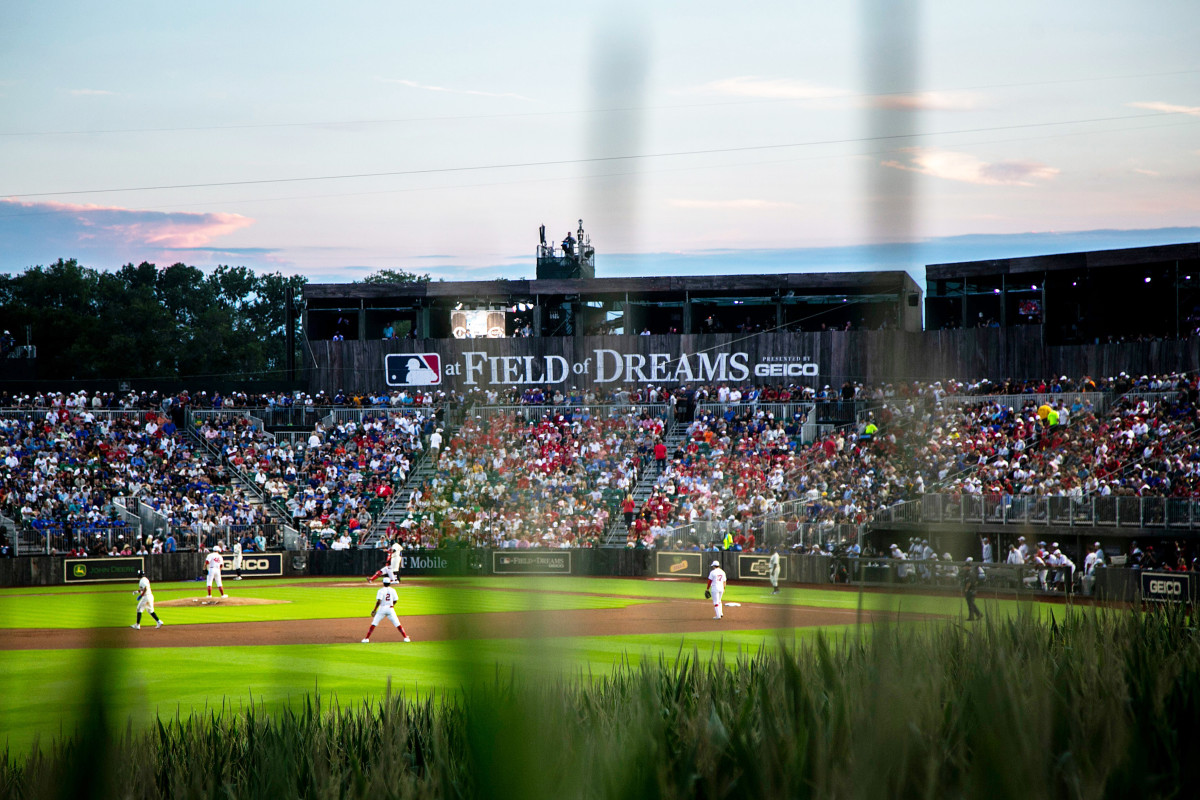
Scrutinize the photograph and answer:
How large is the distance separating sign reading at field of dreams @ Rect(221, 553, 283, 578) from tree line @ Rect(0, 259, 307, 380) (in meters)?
29.4

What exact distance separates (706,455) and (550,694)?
42229mm

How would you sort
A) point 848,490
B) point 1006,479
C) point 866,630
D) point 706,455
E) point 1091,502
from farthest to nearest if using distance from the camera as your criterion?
1. point 706,455
2. point 848,490
3. point 1006,479
4. point 1091,502
5. point 866,630

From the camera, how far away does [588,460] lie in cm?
4375

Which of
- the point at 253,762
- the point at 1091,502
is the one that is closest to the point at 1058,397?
the point at 1091,502

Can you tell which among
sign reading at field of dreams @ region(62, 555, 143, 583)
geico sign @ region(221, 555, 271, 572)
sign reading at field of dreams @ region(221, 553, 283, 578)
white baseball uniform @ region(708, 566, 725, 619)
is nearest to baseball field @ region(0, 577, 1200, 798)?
white baseball uniform @ region(708, 566, 725, 619)

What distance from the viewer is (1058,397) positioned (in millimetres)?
39031

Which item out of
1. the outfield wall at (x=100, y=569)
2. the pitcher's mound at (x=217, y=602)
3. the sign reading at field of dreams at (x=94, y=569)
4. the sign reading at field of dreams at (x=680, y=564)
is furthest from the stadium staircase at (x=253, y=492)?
the sign reading at field of dreams at (x=680, y=564)

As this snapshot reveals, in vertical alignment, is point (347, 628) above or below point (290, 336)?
below

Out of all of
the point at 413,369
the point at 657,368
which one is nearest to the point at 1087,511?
the point at 657,368

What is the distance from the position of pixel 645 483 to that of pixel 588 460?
257cm

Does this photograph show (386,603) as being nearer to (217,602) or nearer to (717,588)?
(717,588)

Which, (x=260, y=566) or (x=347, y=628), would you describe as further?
(x=260, y=566)

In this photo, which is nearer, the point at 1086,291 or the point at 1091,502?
the point at 1091,502

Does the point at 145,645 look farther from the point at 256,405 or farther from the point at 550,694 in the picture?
the point at 256,405
